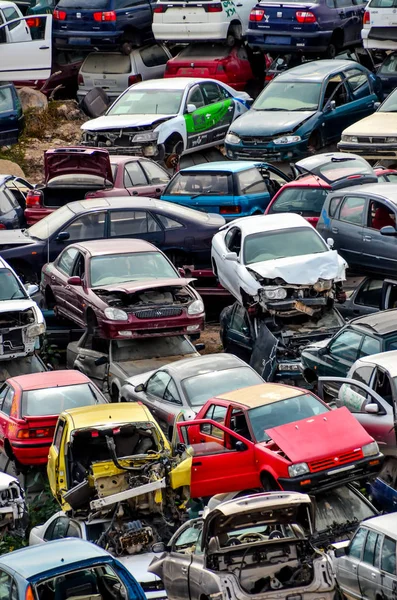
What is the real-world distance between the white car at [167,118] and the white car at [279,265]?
5.78 meters

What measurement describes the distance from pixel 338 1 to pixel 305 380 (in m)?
14.0

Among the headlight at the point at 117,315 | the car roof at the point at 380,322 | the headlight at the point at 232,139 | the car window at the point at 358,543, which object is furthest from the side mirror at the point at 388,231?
the car window at the point at 358,543

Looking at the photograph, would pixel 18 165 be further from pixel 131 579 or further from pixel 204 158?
pixel 131 579

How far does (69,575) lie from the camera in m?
12.7

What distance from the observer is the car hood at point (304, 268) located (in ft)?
68.3

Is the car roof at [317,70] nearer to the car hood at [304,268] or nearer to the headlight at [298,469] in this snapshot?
the car hood at [304,268]

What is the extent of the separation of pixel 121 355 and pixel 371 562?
26.2 feet

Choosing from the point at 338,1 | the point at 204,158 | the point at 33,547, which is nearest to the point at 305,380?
the point at 33,547

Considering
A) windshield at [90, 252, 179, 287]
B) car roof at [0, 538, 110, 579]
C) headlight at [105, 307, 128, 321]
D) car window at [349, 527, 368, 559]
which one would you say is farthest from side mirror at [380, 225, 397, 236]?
car roof at [0, 538, 110, 579]

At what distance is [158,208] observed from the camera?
23.8 meters

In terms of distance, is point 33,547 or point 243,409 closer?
point 33,547

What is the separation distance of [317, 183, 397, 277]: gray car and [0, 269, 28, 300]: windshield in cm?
461

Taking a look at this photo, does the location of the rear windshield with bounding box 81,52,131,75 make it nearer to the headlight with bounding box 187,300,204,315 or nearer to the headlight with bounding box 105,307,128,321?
the headlight with bounding box 187,300,204,315

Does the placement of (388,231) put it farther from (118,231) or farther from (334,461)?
(334,461)
